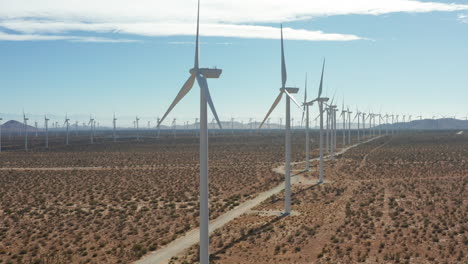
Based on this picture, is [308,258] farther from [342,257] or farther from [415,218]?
[415,218]

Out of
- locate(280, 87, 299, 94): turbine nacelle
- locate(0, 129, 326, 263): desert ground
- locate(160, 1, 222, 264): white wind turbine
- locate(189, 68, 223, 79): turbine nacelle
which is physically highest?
locate(280, 87, 299, 94): turbine nacelle

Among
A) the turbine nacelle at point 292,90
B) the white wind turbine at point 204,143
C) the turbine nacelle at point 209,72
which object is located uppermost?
the turbine nacelle at point 292,90

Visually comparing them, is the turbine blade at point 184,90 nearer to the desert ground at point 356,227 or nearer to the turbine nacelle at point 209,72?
the turbine nacelle at point 209,72

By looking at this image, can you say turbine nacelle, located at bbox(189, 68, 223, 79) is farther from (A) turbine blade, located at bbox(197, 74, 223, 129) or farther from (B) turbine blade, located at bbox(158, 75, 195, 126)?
(B) turbine blade, located at bbox(158, 75, 195, 126)

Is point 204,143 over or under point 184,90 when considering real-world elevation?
under

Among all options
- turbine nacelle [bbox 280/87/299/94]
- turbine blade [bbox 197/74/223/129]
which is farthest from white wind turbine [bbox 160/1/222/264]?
turbine nacelle [bbox 280/87/299/94]

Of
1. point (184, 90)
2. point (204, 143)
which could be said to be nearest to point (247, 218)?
point (184, 90)

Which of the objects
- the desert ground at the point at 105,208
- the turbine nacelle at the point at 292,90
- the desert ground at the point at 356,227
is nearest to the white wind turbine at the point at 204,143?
the desert ground at the point at 356,227

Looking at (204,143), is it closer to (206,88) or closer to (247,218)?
(206,88)

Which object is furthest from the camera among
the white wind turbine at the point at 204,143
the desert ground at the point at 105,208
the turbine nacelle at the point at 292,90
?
the turbine nacelle at the point at 292,90

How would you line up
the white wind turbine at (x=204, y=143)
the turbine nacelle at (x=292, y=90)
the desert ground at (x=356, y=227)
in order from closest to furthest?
1. the white wind turbine at (x=204, y=143)
2. the desert ground at (x=356, y=227)
3. the turbine nacelle at (x=292, y=90)

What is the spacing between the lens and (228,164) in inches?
3575

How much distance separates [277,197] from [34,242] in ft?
85.1

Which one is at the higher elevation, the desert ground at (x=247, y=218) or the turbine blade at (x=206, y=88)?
the turbine blade at (x=206, y=88)
